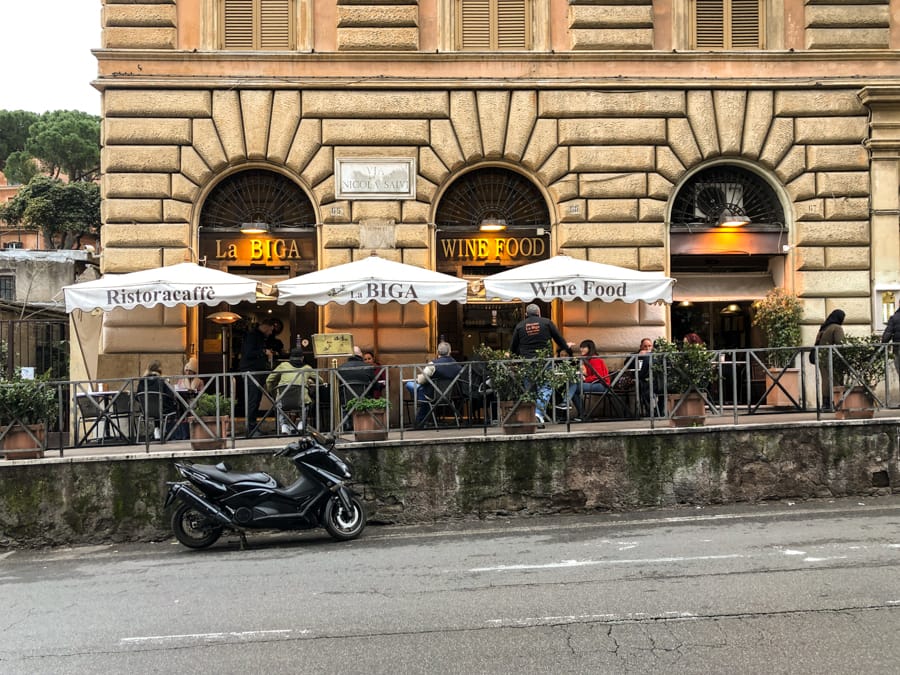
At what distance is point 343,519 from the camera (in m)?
9.56

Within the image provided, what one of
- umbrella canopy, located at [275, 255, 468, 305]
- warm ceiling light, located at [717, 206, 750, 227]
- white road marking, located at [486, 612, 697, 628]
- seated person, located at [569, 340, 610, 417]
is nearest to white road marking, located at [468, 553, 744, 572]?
white road marking, located at [486, 612, 697, 628]

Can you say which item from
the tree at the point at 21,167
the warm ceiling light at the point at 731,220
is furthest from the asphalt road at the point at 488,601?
the tree at the point at 21,167

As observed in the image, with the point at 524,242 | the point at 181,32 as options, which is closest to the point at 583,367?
the point at 524,242

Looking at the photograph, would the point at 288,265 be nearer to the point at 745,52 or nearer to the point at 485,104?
the point at 485,104

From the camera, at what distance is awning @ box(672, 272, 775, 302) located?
53.3ft

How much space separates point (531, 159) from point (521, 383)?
624 centimetres

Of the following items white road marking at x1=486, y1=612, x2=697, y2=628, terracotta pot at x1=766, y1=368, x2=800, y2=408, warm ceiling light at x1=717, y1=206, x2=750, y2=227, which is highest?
warm ceiling light at x1=717, y1=206, x2=750, y2=227

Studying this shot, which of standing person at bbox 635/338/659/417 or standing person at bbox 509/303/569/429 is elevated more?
standing person at bbox 509/303/569/429

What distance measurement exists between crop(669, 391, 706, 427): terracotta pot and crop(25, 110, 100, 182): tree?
6423 cm

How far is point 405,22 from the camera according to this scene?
51.8 ft

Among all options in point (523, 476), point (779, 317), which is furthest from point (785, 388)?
point (779, 317)

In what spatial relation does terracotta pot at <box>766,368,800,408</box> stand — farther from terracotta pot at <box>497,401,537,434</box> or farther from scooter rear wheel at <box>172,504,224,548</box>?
scooter rear wheel at <box>172,504,224,548</box>

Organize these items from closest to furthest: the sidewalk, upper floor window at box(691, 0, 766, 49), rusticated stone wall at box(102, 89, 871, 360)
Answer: the sidewalk → rusticated stone wall at box(102, 89, 871, 360) → upper floor window at box(691, 0, 766, 49)

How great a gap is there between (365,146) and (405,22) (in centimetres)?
240
